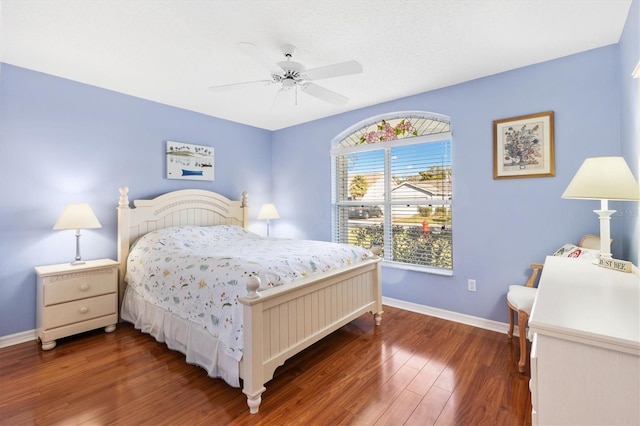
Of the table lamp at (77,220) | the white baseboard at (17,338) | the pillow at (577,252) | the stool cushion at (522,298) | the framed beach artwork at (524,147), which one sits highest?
the framed beach artwork at (524,147)

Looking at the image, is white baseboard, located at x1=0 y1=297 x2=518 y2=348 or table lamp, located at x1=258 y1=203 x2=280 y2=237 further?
table lamp, located at x1=258 y1=203 x2=280 y2=237

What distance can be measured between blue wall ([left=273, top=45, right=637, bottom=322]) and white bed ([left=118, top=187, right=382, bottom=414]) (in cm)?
94

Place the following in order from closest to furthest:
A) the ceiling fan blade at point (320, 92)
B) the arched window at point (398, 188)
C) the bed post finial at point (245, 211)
Answer: the ceiling fan blade at point (320, 92), the arched window at point (398, 188), the bed post finial at point (245, 211)

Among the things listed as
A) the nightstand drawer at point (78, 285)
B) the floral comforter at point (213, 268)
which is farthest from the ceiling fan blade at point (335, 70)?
the nightstand drawer at point (78, 285)

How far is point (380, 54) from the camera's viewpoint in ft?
8.09

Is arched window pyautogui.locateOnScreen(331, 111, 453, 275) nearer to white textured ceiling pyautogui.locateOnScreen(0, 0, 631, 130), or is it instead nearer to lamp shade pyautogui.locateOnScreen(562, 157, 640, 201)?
white textured ceiling pyautogui.locateOnScreen(0, 0, 631, 130)

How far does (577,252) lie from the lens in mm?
2180

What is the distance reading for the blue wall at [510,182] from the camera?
240 centimetres

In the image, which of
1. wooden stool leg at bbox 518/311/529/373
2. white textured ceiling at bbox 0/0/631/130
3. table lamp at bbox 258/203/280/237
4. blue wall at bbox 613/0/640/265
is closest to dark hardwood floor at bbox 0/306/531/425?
wooden stool leg at bbox 518/311/529/373

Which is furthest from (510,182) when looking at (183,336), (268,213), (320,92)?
(183,336)

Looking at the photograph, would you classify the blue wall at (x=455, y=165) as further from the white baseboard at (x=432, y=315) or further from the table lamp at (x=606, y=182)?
the table lamp at (x=606, y=182)

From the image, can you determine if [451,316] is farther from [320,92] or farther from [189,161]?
[189,161]

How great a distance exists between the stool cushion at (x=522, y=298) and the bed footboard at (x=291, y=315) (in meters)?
1.21

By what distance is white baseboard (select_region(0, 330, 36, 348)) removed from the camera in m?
2.58
